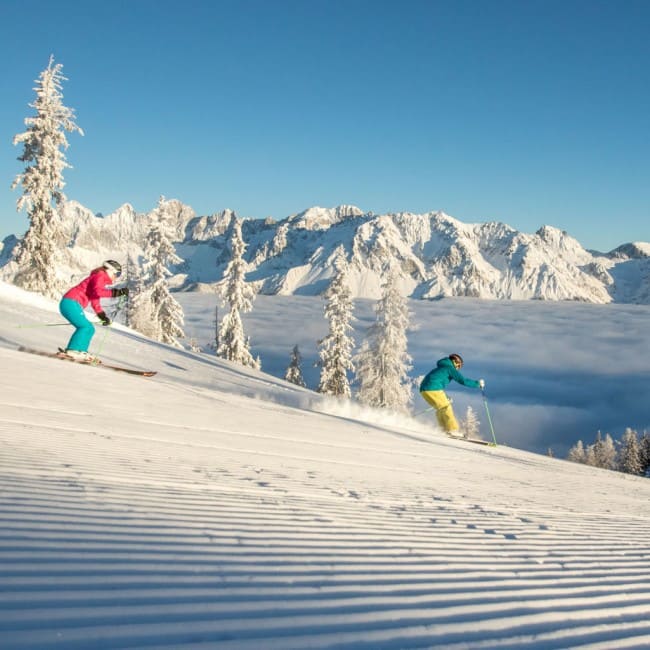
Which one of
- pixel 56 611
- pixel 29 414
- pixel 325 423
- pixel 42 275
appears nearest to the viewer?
pixel 56 611

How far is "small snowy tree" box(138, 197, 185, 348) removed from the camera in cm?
4097

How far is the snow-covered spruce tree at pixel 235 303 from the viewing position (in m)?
45.0

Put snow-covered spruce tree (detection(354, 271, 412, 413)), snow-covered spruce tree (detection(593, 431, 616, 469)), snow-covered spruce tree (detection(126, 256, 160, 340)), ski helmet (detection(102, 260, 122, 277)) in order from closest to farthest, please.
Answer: ski helmet (detection(102, 260, 122, 277)), snow-covered spruce tree (detection(354, 271, 412, 413)), snow-covered spruce tree (detection(126, 256, 160, 340)), snow-covered spruce tree (detection(593, 431, 616, 469))

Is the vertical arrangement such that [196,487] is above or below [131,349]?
below

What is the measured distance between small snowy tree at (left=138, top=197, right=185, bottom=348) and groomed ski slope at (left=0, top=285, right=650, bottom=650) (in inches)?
1262

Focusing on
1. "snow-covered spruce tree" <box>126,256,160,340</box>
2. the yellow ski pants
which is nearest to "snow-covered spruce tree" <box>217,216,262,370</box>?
"snow-covered spruce tree" <box>126,256,160,340</box>

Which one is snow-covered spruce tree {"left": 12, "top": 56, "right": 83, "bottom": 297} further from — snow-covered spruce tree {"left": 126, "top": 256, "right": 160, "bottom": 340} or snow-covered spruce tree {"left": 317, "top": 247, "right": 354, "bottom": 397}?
snow-covered spruce tree {"left": 317, "top": 247, "right": 354, "bottom": 397}

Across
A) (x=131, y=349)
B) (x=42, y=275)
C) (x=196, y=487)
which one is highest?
(x=42, y=275)

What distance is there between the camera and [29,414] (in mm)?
7703

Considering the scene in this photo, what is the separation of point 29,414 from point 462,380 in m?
11.1

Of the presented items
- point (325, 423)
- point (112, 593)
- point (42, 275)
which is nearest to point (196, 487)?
point (112, 593)

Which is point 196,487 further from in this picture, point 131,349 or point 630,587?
point 131,349

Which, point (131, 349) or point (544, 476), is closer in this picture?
point (544, 476)

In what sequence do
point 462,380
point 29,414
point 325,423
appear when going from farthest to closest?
point 462,380 → point 325,423 → point 29,414
